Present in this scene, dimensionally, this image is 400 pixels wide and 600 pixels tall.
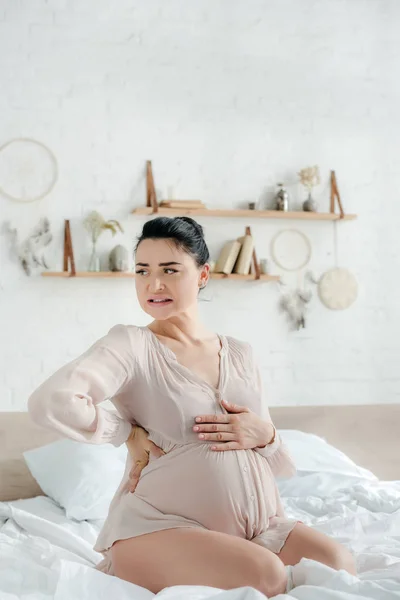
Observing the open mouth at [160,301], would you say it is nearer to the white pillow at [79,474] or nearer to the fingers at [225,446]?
the fingers at [225,446]

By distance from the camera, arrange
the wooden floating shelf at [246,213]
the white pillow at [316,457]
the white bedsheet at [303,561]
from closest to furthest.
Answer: the white bedsheet at [303,561] < the white pillow at [316,457] < the wooden floating shelf at [246,213]

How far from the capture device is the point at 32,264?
3287 millimetres

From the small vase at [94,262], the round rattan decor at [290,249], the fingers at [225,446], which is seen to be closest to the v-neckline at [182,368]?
the fingers at [225,446]

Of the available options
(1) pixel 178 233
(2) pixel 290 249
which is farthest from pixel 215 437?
(2) pixel 290 249

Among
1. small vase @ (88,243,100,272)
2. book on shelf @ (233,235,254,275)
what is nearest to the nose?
small vase @ (88,243,100,272)

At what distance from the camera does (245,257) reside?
3.43 meters

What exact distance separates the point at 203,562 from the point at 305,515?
1.04m

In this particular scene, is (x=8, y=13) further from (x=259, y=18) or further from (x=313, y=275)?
(x=313, y=275)

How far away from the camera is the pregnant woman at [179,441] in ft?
4.81

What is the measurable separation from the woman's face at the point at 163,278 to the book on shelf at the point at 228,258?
5.58 feet

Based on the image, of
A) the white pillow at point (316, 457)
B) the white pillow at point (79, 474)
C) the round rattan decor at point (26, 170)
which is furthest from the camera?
the round rattan decor at point (26, 170)

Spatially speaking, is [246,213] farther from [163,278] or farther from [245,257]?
[163,278]

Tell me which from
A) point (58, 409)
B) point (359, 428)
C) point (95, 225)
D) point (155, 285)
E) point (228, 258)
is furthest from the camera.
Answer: point (359, 428)

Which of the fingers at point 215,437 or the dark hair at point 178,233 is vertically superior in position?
the dark hair at point 178,233
